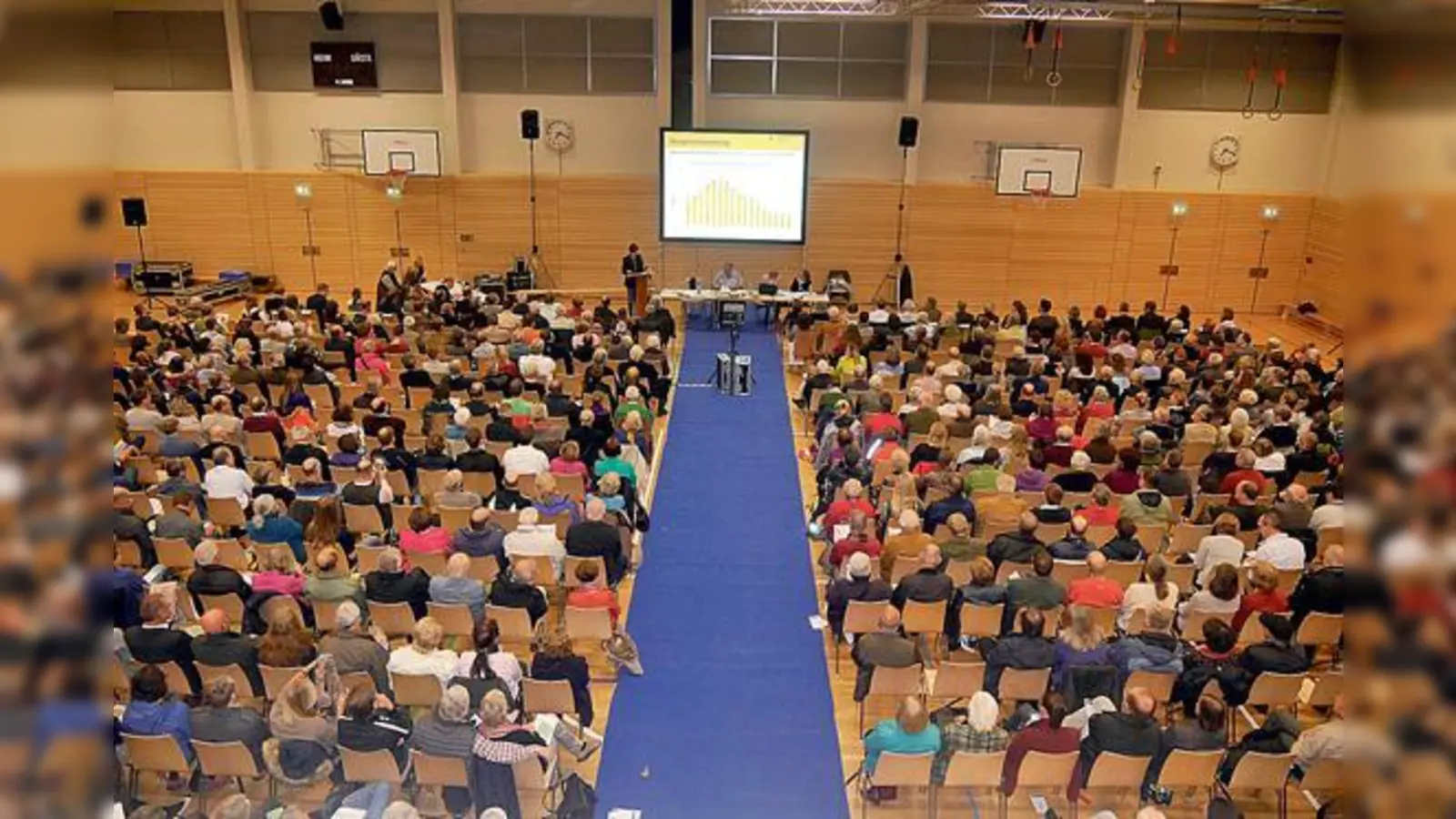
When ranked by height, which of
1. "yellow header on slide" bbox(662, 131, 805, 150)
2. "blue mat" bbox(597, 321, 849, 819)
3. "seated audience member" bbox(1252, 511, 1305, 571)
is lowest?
"blue mat" bbox(597, 321, 849, 819)

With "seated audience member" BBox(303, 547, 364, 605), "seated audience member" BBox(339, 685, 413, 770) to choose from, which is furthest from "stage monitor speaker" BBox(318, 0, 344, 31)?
"seated audience member" BBox(339, 685, 413, 770)

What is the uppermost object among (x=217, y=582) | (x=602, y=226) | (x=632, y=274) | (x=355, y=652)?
(x=602, y=226)

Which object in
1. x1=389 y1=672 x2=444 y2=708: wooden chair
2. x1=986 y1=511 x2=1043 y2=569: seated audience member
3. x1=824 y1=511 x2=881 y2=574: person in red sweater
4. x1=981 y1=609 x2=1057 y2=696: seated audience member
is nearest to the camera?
x1=389 y1=672 x2=444 y2=708: wooden chair

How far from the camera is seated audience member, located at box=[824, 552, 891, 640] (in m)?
8.49

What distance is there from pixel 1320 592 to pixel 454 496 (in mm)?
7676

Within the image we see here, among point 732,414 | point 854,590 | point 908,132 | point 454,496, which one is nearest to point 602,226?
point 908,132

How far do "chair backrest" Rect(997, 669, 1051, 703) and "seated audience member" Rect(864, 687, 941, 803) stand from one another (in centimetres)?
94

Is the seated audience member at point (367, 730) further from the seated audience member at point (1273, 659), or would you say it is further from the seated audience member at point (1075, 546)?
the seated audience member at point (1273, 659)

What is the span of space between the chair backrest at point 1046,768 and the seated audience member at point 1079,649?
1.03 meters

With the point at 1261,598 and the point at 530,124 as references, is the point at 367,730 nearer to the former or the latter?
the point at 1261,598

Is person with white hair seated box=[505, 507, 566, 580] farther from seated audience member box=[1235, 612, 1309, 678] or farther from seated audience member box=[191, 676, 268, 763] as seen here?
seated audience member box=[1235, 612, 1309, 678]

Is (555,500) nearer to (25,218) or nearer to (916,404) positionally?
(916,404)

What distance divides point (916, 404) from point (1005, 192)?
12209 mm

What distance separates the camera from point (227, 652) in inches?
283
